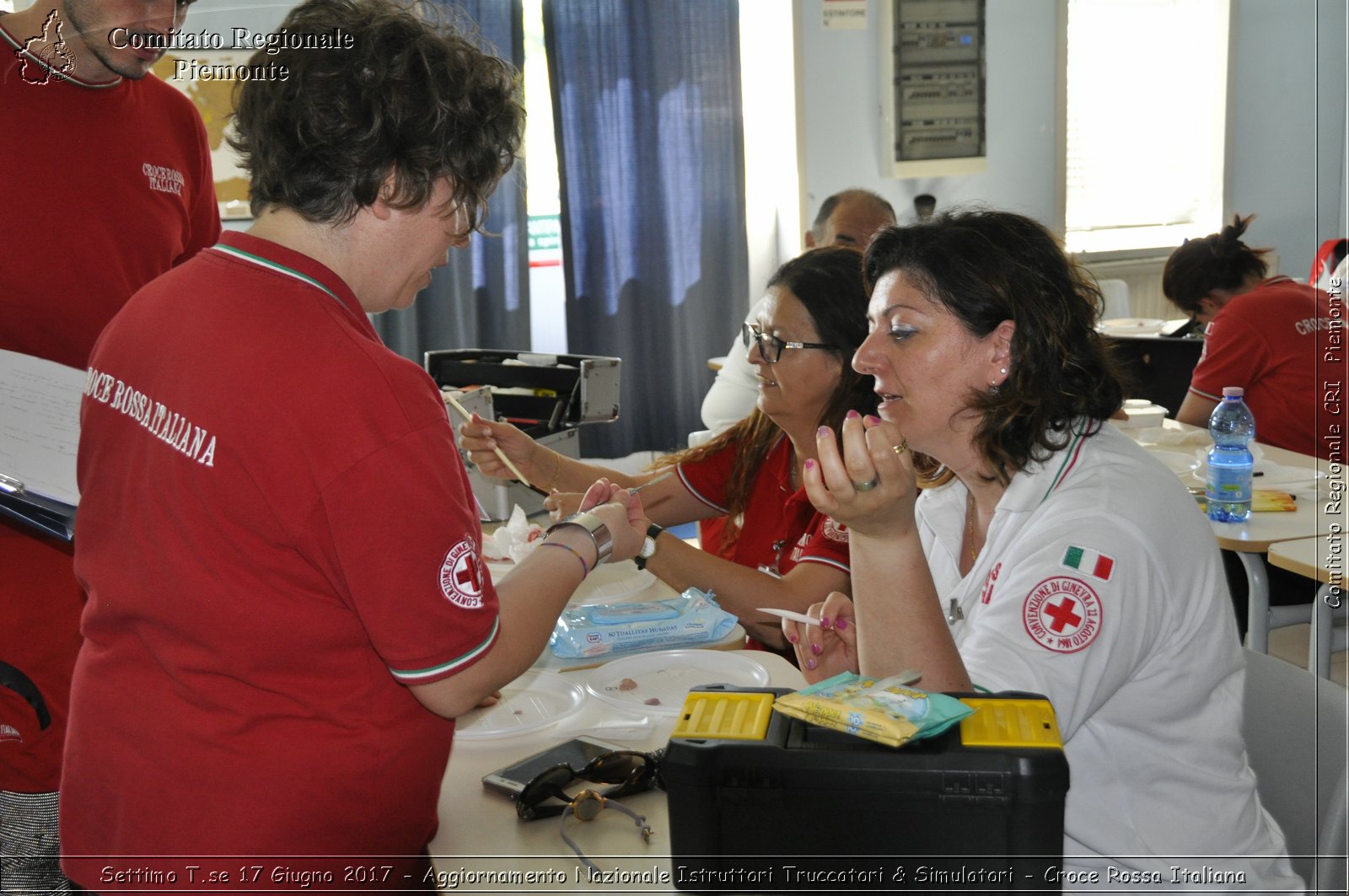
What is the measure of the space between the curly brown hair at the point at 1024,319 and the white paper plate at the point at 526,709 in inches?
26.9

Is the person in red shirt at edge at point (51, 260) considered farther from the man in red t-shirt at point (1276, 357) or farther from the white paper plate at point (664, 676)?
the man in red t-shirt at point (1276, 357)

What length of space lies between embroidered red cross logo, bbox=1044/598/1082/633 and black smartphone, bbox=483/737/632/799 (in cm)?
54

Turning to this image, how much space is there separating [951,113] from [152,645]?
5.70 metres

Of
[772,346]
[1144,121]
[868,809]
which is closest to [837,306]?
[772,346]

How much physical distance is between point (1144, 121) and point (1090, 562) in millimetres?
6204

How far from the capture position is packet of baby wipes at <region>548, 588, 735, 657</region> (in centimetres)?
176

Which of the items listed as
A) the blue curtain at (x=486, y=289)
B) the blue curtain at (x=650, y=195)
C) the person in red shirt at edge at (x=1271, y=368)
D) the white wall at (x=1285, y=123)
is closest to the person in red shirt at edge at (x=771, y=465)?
the person in red shirt at edge at (x=1271, y=368)

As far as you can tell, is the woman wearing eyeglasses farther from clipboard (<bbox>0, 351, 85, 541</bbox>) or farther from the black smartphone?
clipboard (<bbox>0, 351, 85, 541</bbox>)

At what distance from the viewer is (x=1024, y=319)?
1.54 meters

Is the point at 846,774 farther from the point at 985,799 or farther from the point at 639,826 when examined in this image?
the point at 639,826

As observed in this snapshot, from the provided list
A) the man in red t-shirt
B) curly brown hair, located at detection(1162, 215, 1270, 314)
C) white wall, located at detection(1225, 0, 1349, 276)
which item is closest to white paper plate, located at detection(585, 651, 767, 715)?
the man in red t-shirt

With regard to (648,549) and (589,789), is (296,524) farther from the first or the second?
(648,549)

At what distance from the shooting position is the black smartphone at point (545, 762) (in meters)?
1.31

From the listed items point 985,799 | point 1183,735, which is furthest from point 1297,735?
point 985,799
